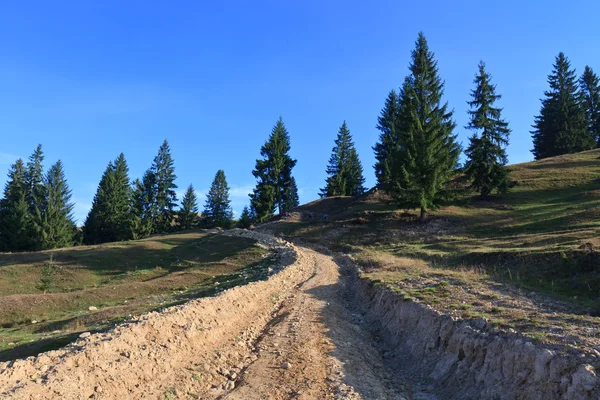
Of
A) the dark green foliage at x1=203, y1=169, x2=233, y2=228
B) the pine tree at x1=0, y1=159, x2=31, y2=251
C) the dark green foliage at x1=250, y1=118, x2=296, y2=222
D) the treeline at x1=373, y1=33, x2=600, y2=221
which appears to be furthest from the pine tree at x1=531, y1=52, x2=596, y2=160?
the pine tree at x1=0, y1=159, x2=31, y2=251

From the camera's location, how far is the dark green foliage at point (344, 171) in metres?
88.0

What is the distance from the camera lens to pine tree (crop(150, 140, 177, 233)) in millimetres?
82250

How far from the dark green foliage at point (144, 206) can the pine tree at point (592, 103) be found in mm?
95982

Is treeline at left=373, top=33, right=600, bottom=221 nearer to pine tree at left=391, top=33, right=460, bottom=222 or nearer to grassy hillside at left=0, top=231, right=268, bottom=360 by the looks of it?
pine tree at left=391, top=33, right=460, bottom=222

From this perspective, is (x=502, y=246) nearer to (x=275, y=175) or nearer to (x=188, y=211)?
(x=275, y=175)

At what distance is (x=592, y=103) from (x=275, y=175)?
71.6 m

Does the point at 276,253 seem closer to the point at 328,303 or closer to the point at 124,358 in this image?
the point at 328,303

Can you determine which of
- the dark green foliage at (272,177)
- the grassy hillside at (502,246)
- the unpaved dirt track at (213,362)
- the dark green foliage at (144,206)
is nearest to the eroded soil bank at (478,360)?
the grassy hillside at (502,246)

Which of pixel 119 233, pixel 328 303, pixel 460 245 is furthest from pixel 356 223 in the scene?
pixel 119 233

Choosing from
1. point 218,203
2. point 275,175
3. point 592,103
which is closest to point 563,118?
point 592,103

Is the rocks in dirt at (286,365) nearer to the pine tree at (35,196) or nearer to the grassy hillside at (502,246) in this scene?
the grassy hillside at (502,246)

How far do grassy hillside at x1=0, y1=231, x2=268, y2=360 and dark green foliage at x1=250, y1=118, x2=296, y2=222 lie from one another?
18.5 meters

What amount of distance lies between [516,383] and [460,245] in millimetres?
26733

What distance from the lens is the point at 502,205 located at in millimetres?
47406
